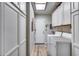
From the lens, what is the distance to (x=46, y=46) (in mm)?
1994

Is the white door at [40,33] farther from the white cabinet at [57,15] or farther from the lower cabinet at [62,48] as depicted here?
the lower cabinet at [62,48]

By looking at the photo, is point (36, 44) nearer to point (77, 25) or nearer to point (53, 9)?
point (53, 9)

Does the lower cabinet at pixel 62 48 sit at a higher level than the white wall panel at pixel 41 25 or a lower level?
lower

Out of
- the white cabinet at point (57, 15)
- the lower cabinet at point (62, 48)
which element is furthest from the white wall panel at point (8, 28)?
the white cabinet at point (57, 15)

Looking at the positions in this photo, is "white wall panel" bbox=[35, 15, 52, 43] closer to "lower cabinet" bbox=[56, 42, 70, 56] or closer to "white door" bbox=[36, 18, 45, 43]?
"white door" bbox=[36, 18, 45, 43]

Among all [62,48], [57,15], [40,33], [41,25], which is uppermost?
[57,15]

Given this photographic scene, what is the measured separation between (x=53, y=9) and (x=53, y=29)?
458mm

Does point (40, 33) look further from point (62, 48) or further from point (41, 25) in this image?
point (62, 48)

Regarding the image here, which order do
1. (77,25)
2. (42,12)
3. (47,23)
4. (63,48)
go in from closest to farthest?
1. (77,25)
2. (63,48)
3. (42,12)
4. (47,23)

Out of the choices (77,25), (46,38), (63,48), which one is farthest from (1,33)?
(46,38)

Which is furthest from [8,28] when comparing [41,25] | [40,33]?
[40,33]

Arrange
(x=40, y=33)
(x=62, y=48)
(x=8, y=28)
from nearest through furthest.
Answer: (x=8, y=28) < (x=62, y=48) < (x=40, y=33)

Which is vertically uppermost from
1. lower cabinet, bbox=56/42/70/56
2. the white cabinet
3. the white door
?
the white cabinet

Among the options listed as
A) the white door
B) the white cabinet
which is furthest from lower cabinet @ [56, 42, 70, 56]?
the white door
